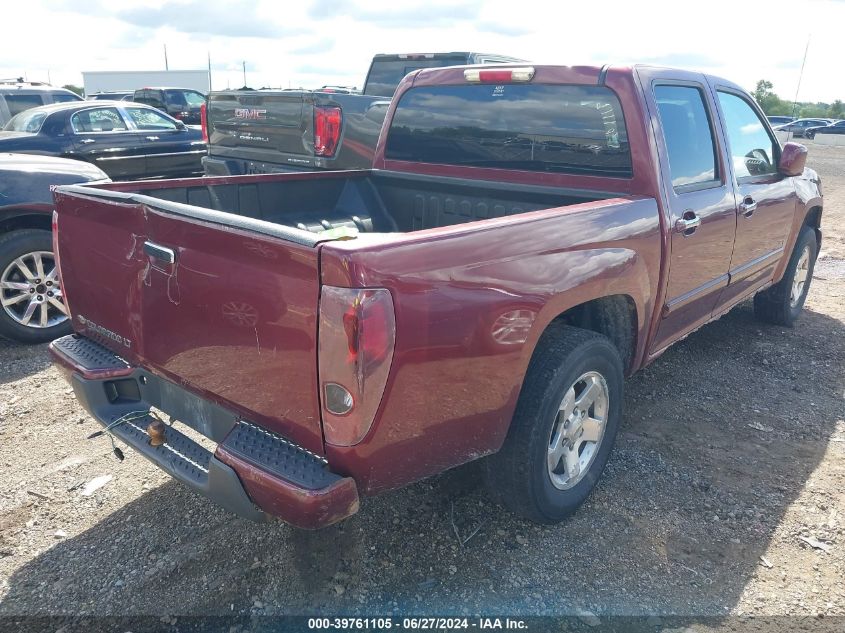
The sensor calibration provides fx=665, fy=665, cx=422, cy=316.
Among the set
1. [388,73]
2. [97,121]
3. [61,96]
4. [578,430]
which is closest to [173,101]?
[61,96]

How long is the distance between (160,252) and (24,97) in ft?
35.7

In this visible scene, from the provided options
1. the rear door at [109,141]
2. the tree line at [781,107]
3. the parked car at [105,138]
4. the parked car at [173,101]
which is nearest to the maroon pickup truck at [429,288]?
the parked car at [105,138]

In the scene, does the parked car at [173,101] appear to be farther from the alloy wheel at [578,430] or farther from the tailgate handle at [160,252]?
the alloy wheel at [578,430]

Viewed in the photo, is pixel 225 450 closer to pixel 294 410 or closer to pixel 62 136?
pixel 294 410

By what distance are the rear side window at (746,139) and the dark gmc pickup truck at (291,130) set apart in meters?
3.62

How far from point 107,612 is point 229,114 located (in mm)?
6160

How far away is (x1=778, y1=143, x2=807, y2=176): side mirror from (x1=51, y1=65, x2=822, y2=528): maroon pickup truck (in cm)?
28

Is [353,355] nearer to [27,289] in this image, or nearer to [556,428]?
[556,428]

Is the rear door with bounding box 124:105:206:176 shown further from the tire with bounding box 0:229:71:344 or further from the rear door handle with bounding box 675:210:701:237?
the rear door handle with bounding box 675:210:701:237

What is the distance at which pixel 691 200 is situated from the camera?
3479mm

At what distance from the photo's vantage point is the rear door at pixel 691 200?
11.1 feet

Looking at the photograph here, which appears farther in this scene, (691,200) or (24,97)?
(24,97)

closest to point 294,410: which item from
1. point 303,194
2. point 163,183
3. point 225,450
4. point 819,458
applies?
point 225,450

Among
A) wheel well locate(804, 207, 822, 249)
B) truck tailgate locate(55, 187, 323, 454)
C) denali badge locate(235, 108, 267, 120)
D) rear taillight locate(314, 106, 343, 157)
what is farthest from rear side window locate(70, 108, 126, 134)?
wheel well locate(804, 207, 822, 249)
